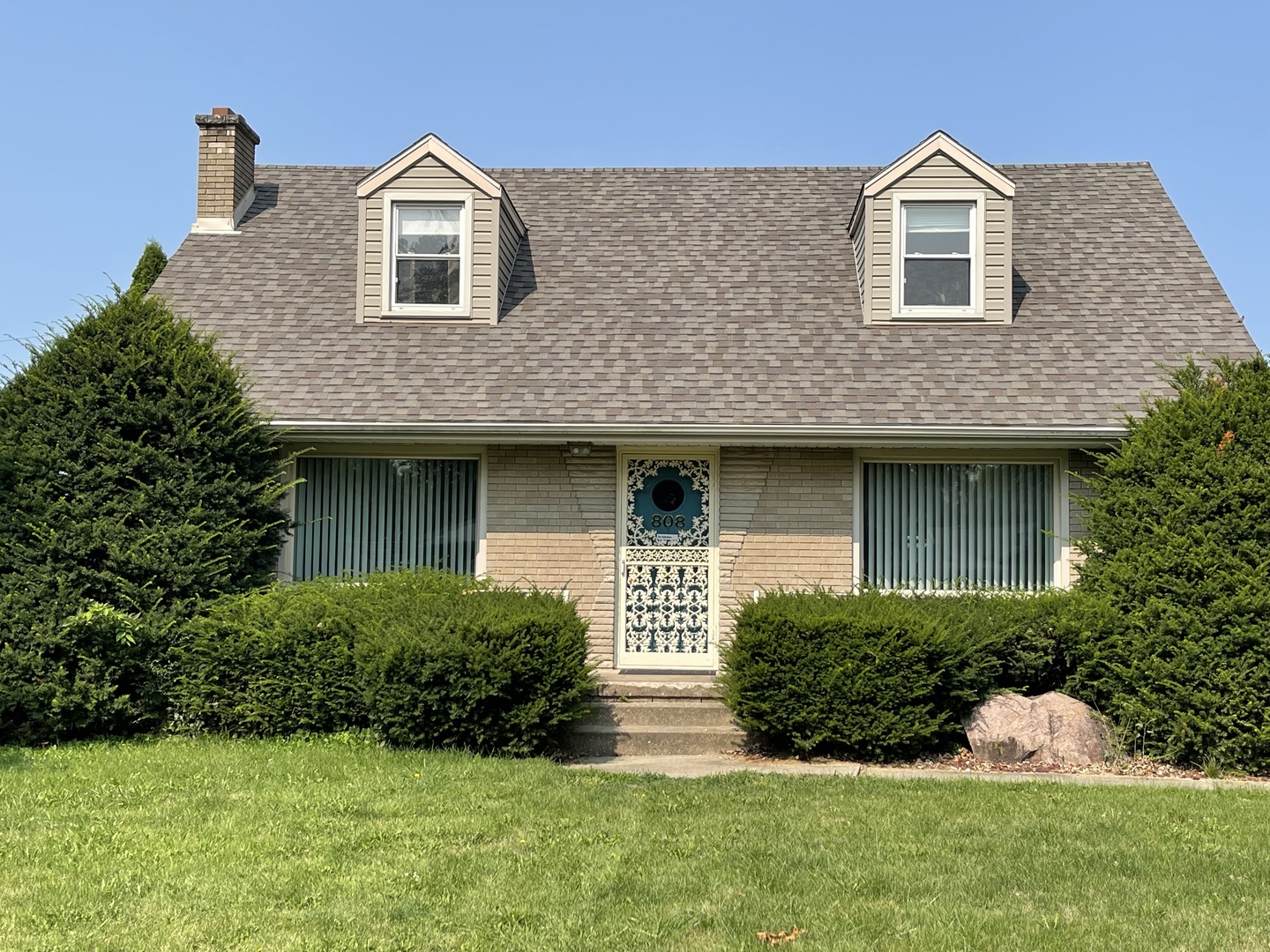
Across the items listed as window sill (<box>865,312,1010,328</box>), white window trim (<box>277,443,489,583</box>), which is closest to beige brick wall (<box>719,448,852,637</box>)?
window sill (<box>865,312,1010,328</box>)

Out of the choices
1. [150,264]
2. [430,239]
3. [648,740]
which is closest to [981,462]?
[648,740]

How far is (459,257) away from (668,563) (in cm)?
455

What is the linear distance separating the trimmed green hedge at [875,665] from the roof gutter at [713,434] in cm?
199

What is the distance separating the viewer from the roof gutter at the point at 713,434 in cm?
1130

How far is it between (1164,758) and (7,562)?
10185 mm

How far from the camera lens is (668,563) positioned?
39.3 ft

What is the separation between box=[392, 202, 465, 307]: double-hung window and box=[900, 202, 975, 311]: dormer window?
5.39 meters

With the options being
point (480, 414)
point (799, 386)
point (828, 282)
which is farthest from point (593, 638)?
point (828, 282)

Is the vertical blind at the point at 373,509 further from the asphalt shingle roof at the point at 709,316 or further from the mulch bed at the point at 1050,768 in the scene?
the mulch bed at the point at 1050,768

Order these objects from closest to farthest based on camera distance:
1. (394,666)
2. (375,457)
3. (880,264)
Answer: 1. (394,666)
2. (375,457)
3. (880,264)

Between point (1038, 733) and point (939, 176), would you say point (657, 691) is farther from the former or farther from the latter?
point (939, 176)

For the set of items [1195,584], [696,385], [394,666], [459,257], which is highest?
[459,257]

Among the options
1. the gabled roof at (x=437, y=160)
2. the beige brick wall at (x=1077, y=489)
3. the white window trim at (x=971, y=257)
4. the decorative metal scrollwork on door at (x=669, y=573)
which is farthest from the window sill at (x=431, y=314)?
the beige brick wall at (x=1077, y=489)

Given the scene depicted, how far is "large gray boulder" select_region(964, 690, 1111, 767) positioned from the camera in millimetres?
9492
